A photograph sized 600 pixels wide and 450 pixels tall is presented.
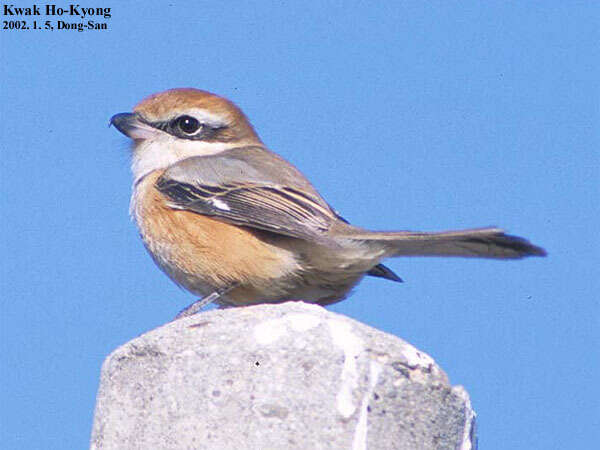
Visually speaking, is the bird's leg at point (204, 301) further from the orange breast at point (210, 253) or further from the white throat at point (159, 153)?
the white throat at point (159, 153)

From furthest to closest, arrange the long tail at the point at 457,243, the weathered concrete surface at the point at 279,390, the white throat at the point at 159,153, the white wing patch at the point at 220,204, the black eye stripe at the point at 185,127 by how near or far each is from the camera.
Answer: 1. the black eye stripe at the point at 185,127
2. the white throat at the point at 159,153
3. the white wing patch at the point at 220,204
4. the long tail at the point at 457,243
5. the weathered concrete surface at the point at 279,390

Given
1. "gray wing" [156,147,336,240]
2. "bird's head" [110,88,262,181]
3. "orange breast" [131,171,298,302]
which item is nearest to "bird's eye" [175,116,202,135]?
"bird's head" [110,88,262,181]

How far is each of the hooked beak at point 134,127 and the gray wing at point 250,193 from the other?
0.35 metres

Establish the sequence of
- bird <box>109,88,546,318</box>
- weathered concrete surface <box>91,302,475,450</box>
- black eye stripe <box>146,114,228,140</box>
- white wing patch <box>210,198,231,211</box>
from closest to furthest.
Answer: weathered concrete surface <box>91,302,475,450</box>
bird <box>109,88,546,318</box>
white wing patch <box>210,198,231,211</box>
black eye stripe <box>146,114,228,140</box>

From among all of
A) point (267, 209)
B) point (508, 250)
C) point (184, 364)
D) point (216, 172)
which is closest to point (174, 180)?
point (216, 172)

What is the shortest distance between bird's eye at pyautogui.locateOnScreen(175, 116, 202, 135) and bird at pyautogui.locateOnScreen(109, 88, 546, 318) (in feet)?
0.82

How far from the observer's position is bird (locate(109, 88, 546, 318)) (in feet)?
18.0

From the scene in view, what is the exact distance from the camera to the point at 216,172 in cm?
616

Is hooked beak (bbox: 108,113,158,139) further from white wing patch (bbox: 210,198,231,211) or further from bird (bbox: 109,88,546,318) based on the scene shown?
white wing patch (bbox: 210,198,231,211)

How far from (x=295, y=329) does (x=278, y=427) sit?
0.38 metres

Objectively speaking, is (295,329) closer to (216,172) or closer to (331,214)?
(331,214)

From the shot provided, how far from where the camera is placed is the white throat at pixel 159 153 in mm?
6410

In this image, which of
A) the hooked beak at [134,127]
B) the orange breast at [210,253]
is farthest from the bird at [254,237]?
the hooked beak at [134,127]

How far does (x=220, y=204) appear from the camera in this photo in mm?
5832
